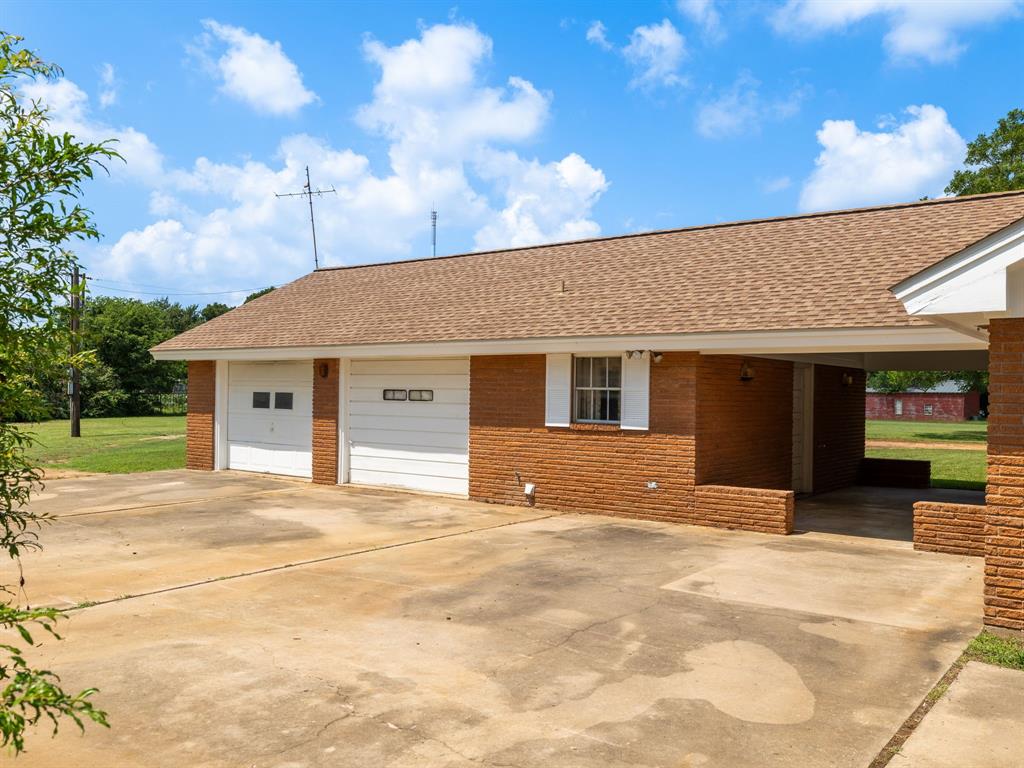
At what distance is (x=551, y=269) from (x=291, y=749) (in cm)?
1379

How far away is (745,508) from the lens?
12.1m

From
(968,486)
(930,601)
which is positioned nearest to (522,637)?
(930,601)

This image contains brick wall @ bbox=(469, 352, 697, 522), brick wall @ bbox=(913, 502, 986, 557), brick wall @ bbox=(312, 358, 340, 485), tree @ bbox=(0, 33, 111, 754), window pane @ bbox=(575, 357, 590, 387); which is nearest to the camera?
tree @ bbox=(0, 33, 111, 754)

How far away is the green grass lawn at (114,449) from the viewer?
20.9 m

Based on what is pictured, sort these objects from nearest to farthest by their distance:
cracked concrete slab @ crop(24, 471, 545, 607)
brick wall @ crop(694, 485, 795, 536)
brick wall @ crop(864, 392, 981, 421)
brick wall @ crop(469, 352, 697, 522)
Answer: cracked concrete slab @ crop(24, 471, 545, 607)
brick wall @ crop(694, 485, 795, 536)
brick wall @ crop(469, 352, 697, 522)
brick wall @ crop(864, 392, 981, 421)

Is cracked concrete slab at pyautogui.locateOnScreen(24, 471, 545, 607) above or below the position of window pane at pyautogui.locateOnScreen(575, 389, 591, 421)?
below

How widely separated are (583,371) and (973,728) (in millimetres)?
9486

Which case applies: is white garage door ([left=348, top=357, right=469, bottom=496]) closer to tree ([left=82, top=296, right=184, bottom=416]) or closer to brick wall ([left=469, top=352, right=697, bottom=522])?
brick wall ([left=469, top=352, right=697, bottom=522])

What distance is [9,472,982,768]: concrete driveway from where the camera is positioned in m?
4.75

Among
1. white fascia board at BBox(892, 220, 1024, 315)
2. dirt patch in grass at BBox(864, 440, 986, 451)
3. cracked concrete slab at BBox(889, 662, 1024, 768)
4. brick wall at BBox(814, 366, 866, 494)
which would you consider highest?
white fascia board at BBox(892, 220, 1024, 315)

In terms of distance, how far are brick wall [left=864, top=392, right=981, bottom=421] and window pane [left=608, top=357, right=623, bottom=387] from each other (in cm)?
5854

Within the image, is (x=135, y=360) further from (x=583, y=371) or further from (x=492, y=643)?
(x=492, y=643)

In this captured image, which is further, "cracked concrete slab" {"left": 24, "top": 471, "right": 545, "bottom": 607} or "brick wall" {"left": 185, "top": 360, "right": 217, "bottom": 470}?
"brick wall" {"left": 185, "top": 360, "right": 217, "bottom": 470}

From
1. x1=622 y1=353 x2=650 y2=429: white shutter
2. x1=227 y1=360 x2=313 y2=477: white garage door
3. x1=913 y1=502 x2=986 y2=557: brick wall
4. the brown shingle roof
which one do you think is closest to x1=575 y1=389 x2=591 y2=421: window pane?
x1=622 y1=353 x2=650 y2=429: white shutter
